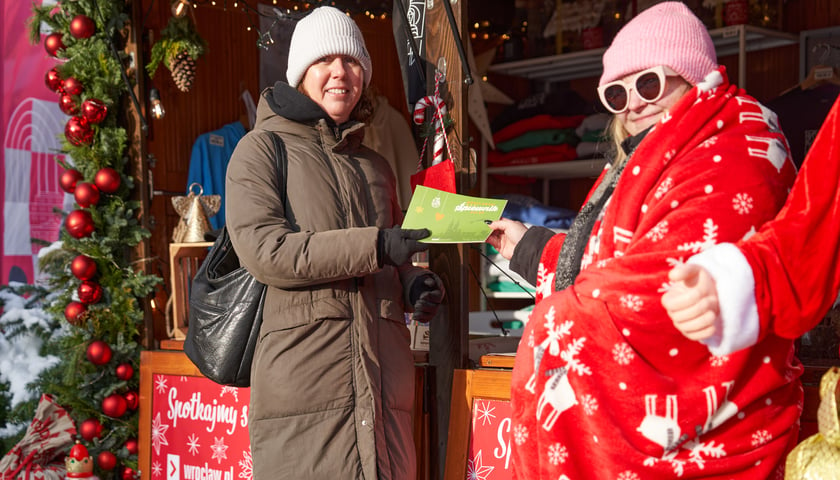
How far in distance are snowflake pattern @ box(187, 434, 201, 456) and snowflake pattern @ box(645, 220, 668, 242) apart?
2.45m

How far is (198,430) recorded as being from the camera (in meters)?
3.55

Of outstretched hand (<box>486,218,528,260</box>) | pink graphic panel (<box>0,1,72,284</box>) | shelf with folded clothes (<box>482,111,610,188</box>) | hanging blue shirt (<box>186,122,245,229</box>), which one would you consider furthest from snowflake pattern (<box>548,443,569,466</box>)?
pink graphic panel (<box>0,1,72,284</box>)

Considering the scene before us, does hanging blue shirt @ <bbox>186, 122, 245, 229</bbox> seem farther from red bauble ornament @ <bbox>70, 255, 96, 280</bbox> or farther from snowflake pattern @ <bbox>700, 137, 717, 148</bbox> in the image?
snowflake pattern @ <bbox>700, 137, 717, 148</bbox>

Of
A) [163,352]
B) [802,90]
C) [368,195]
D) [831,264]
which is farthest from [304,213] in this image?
[802,90]

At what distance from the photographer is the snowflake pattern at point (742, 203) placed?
161 centimetres

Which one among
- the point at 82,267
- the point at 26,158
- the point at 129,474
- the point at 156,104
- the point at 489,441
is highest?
the point at 156,104

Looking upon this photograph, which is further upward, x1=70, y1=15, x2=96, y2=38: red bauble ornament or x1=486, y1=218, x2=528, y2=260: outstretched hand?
x1=70, y1=15, x2=96, y2=38: red bauble ornament

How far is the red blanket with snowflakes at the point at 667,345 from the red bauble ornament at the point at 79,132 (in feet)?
9.05

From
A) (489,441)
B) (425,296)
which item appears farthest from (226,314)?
(489,441)

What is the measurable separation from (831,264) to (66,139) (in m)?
3.34

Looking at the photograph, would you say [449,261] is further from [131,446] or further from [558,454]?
[131,446]

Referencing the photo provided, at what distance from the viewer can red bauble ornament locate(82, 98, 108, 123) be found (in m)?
3.83

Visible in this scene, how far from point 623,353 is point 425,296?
94 centimetres

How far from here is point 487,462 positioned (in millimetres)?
2873
